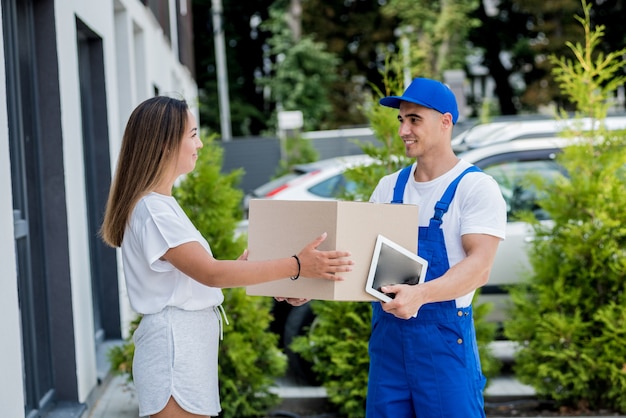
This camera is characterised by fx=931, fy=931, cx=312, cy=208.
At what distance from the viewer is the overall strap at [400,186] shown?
11.6 ft

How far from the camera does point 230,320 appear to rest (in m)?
6.26

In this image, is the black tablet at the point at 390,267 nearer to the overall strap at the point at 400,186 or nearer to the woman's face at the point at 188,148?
the overall strap at the point at 400,186

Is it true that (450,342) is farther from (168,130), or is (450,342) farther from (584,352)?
(584,352)

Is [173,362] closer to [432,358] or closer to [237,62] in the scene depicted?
[432,358]

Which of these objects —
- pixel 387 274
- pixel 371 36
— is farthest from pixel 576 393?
pixel 371 36

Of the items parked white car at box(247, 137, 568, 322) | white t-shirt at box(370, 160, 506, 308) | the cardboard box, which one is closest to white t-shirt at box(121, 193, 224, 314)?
the cardboard box

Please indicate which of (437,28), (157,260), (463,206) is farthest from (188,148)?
(437,28)

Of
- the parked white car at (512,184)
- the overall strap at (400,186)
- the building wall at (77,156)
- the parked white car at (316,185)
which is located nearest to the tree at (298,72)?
the building wall at (77,156)

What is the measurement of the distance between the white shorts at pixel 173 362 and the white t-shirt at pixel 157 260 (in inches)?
1.8

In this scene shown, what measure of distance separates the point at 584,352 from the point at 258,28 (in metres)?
39.9

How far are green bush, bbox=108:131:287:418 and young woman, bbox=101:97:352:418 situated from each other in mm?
3094

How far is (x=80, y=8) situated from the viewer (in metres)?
6.66

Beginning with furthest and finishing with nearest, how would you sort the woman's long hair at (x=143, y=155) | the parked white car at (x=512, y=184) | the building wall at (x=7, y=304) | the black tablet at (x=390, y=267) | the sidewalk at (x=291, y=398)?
the parked white car at (x=512, y=184) < the sidewalk at (x=291, y=398) < the building wall at (x=7, y=304) < the black tablet at (x=390, y=267) < the woman's long hair at (x=143, y=155)

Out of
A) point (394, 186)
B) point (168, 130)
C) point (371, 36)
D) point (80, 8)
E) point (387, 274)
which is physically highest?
point (371, 36)
